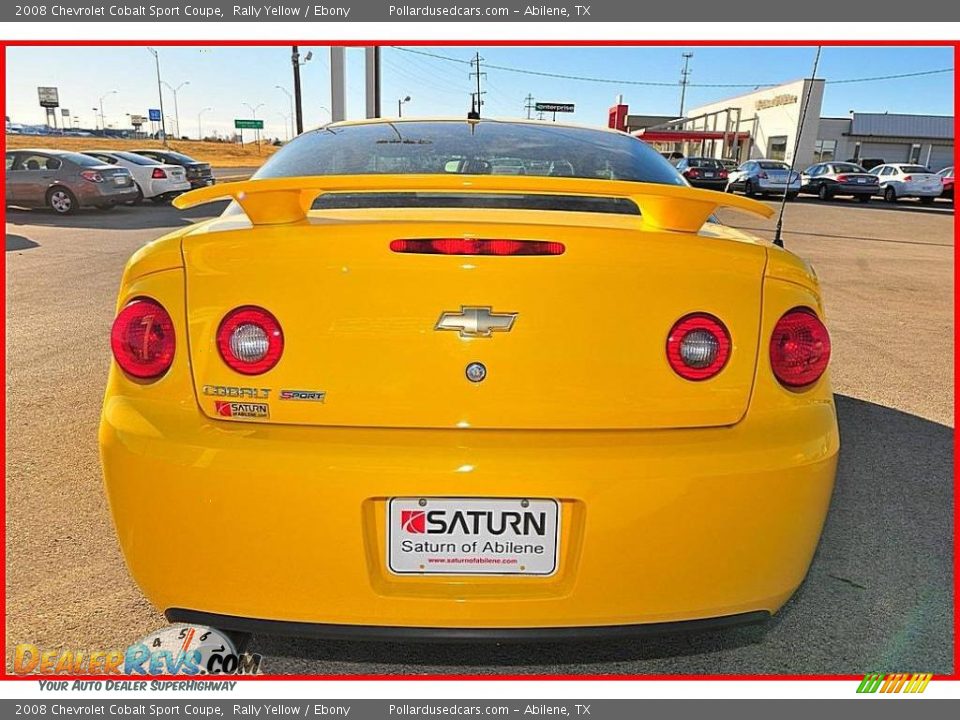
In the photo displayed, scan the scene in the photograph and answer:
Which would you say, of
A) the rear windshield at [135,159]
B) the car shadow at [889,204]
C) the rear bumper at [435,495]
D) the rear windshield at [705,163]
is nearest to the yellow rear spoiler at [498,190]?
the rear bumper at [435,495]

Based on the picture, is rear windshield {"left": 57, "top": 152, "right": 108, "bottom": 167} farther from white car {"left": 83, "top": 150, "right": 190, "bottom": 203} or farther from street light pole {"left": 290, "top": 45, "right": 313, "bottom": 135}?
street light pole {"left": 290, "top": 45, "right": 313, "bottom": 135}

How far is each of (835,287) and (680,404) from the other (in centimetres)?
818

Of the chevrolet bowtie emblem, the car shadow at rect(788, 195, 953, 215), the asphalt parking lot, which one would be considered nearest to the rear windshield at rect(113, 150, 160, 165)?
the asphalt parking lot

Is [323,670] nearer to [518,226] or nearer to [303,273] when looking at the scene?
[303,273]

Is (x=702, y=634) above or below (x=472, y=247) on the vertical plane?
below

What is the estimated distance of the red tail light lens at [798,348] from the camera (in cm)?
180

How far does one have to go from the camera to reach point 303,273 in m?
1.67

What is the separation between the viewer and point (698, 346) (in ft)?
5.65

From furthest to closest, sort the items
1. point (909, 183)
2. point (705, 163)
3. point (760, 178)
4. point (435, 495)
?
point (705, 163), point (909, 183), point (760, 178), point (435, 495)

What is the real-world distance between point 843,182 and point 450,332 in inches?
1185

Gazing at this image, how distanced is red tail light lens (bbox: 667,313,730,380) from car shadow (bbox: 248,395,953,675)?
65 cm

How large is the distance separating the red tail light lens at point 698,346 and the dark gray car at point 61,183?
54.1ft

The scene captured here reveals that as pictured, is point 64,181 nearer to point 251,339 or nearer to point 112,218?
point 112,218

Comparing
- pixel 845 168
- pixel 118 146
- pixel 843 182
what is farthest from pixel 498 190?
pixel 118 146
